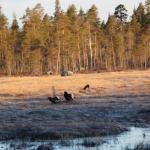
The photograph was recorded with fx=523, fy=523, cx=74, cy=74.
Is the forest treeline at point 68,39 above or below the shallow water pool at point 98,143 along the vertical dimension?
above

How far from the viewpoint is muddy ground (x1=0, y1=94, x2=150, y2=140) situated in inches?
875

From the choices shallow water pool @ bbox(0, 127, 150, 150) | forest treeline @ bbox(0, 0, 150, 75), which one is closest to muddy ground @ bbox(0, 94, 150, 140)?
shallow water pool @ bbox(0, 127, 150, 150)

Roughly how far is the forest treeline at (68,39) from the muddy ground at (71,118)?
60729mm

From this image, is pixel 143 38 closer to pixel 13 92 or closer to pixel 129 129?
pixel 13 92

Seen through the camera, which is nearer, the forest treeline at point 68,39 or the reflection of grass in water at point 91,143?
the reflection of grass in water at point 91,143

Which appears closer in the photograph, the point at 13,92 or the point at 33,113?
the point at 33,113

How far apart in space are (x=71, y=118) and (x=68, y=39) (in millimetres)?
→ 70531

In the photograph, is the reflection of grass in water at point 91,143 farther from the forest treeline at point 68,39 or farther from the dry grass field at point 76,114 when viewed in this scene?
the forest treeline at point 68,39

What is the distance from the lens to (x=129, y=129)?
23.2 meters

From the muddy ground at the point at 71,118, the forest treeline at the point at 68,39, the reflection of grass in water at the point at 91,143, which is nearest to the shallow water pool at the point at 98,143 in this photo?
the reflection of grass in water at the point at 91,143

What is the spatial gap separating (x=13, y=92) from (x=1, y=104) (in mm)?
11019

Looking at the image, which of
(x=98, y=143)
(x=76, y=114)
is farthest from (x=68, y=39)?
(x=98, y=143)

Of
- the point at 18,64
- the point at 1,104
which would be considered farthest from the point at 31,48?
the point at 1,104

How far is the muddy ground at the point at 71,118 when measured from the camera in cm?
2223
